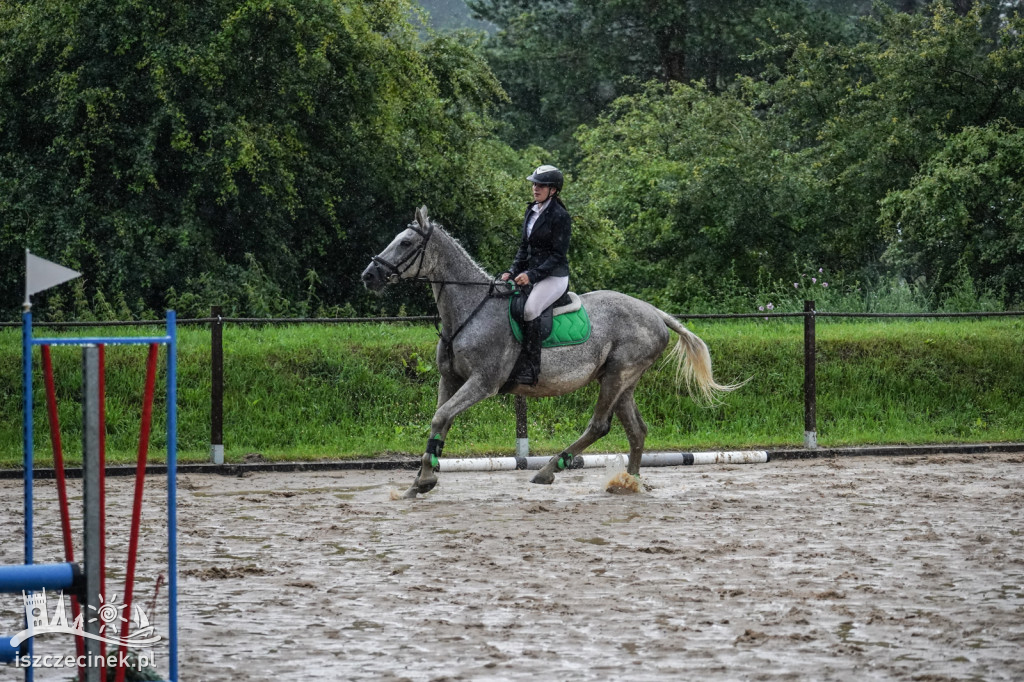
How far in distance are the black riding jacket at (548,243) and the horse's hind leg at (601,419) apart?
133cm

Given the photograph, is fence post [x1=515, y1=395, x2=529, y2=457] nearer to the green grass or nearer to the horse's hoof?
the green grass

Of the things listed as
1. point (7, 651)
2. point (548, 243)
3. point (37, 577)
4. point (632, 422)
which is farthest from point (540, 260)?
point (37, 577)

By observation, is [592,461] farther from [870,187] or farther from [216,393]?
[870,187]

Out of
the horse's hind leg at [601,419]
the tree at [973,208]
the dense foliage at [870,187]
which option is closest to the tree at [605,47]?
the dense foliage at [870,187]

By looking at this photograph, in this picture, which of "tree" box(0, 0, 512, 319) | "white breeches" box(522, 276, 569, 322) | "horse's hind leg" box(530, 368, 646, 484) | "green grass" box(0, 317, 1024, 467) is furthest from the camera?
"tree" box(0, 0, 512, 319)

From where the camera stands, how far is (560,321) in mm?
12375

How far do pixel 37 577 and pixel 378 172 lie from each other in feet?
65.0

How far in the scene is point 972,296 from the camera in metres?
23.1

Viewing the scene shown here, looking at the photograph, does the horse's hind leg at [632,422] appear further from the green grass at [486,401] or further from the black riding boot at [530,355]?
the green grass at [486,401]

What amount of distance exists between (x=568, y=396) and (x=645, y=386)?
1075mm

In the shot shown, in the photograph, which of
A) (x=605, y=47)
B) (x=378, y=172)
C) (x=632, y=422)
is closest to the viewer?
(x=632, y=422)

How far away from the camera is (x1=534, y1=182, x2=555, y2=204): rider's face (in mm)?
11930

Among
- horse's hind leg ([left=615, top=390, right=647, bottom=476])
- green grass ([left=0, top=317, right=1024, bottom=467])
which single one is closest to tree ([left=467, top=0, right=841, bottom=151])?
green grass ([left=0, top=317, right=1024, bottom=467])

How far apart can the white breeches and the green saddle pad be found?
0.17m
